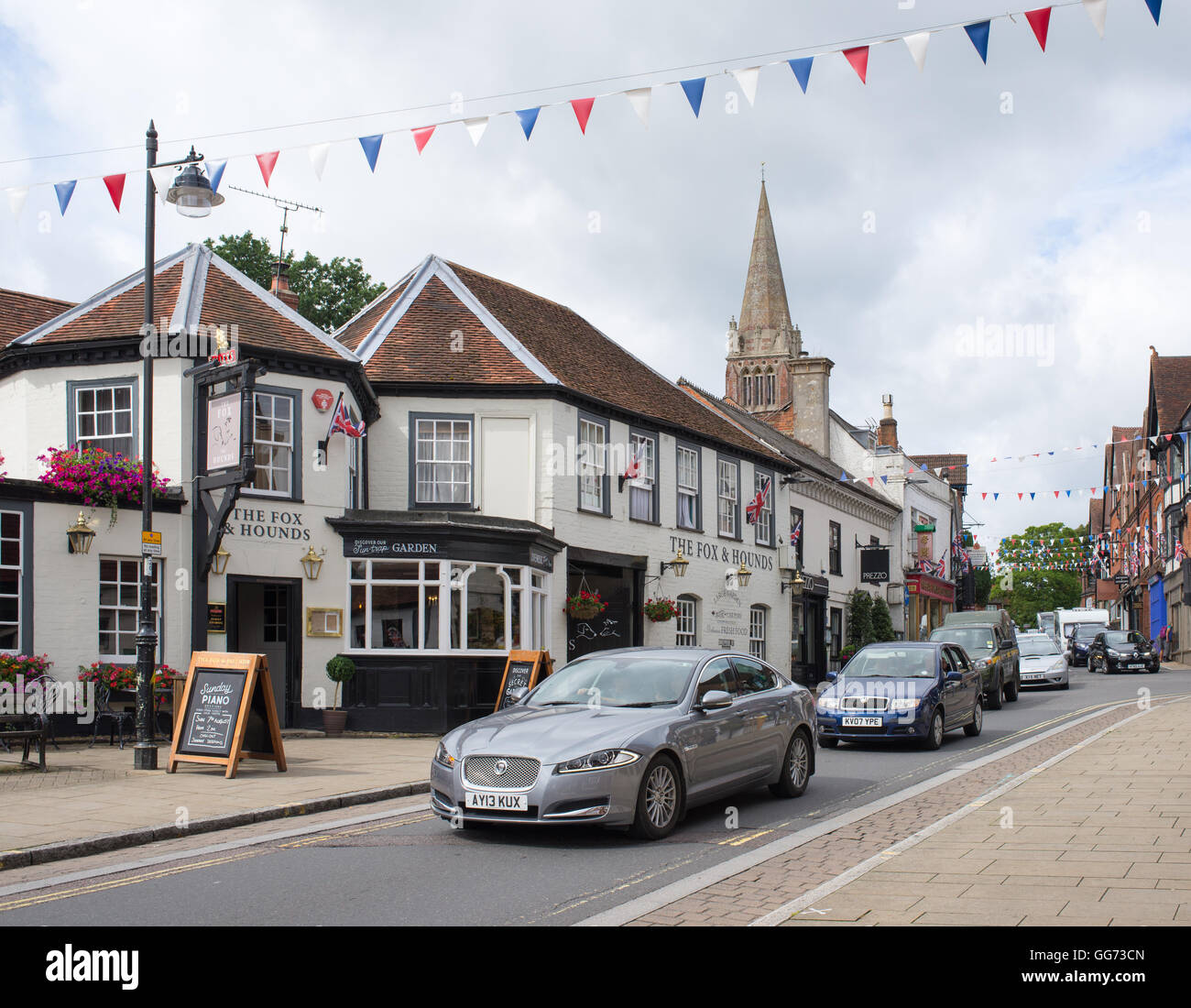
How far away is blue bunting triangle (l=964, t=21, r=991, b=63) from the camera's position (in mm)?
10978

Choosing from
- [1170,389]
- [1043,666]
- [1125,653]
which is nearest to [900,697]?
[1043,666]

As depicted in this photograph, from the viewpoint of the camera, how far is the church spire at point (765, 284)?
3661 inches

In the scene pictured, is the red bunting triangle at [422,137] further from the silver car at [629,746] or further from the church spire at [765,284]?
the church spire at [765,284]

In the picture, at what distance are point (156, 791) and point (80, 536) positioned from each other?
20.7ft

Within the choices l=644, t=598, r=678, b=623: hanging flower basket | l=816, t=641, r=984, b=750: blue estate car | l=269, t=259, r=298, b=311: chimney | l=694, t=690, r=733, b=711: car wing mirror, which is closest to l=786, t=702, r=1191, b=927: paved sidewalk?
l=694, t=690, r=733, b=711: car wing mirror

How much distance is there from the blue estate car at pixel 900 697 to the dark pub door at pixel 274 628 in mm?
8530

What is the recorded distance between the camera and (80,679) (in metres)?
16.9

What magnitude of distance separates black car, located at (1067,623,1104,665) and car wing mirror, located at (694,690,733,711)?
42823mm

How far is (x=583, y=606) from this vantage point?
74.0 feet

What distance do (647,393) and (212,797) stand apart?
57.9 feet

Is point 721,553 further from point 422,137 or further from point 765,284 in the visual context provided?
point 765,284

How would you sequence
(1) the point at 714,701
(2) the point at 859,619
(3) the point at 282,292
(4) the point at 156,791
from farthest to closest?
(2) the point at 859,619, (3) the point at 282,292, (4) the point at 156,791, (1) the point at 714,701
